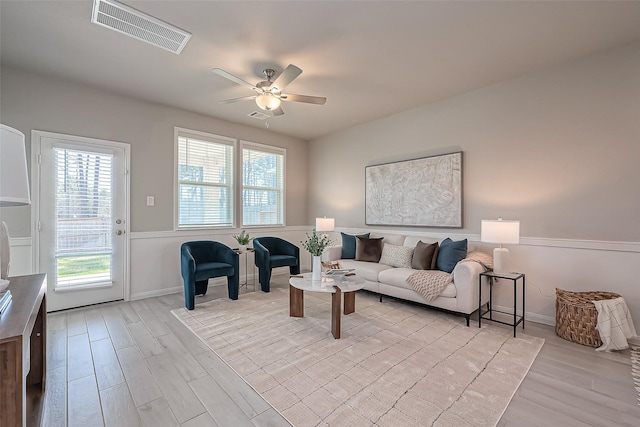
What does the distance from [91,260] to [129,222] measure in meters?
0.63

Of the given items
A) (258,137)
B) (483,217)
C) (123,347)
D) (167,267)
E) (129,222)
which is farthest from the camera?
(258,137)

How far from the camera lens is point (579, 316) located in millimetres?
2578

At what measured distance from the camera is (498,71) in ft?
10.3

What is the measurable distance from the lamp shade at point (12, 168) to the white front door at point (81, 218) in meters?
2.58

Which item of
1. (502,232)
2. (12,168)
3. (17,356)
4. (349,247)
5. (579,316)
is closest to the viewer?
(17,356)

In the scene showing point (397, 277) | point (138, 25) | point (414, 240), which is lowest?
point (397, 277)

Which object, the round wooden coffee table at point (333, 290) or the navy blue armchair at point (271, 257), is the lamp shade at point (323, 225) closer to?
the navy blue armchair at point (271, 257)

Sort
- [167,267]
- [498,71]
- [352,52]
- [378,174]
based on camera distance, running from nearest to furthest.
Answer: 1. [352,52]
2. [498,71]
3. [167,267]
4. [378,174]

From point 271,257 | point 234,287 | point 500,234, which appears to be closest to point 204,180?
point 271,257

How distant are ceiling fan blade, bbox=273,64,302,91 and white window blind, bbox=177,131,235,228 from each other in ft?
7.48

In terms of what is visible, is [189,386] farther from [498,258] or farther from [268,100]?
[498,258]

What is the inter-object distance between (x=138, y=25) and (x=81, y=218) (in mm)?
2505

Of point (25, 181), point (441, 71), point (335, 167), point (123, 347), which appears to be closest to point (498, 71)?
point (441, 71)

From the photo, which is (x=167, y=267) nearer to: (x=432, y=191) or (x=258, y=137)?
(x=258, y=137)
